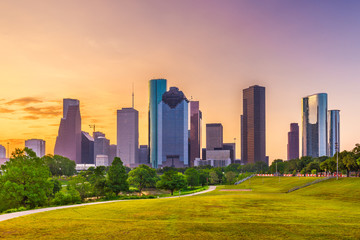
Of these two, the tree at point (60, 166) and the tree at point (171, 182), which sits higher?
the tree at point (171, 182)

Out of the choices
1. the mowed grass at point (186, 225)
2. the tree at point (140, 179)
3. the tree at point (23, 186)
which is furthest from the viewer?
the tree at point (140, 179)

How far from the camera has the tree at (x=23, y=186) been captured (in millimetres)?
47156

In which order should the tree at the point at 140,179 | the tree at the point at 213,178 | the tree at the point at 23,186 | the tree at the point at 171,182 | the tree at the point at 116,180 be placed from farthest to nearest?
the tree at the point at 213,178
the tree at the point at 140,179
the tree at the point at 171,182
the tree at the point at 116,180
the tree at the point at 23,186

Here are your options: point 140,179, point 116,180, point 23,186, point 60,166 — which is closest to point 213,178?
point 140,179

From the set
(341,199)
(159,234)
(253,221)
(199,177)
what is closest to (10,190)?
(159,234)

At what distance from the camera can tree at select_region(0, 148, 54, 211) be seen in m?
47.2

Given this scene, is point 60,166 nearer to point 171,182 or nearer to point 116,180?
point 171,182

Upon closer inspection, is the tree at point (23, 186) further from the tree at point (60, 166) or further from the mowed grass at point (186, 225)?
the tree at point (60, 166)

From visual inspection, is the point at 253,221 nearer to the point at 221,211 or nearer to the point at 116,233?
the point at 221,211

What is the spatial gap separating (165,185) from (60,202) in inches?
1597

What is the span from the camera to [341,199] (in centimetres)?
5366

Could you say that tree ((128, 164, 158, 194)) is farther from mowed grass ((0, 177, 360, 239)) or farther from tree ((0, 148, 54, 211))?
mowed grass ((0, 177, 360, 239))

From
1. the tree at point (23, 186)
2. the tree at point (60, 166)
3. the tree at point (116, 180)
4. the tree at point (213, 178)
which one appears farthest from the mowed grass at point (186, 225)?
the tree at point (60, 166)

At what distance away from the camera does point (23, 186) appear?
158 feet
